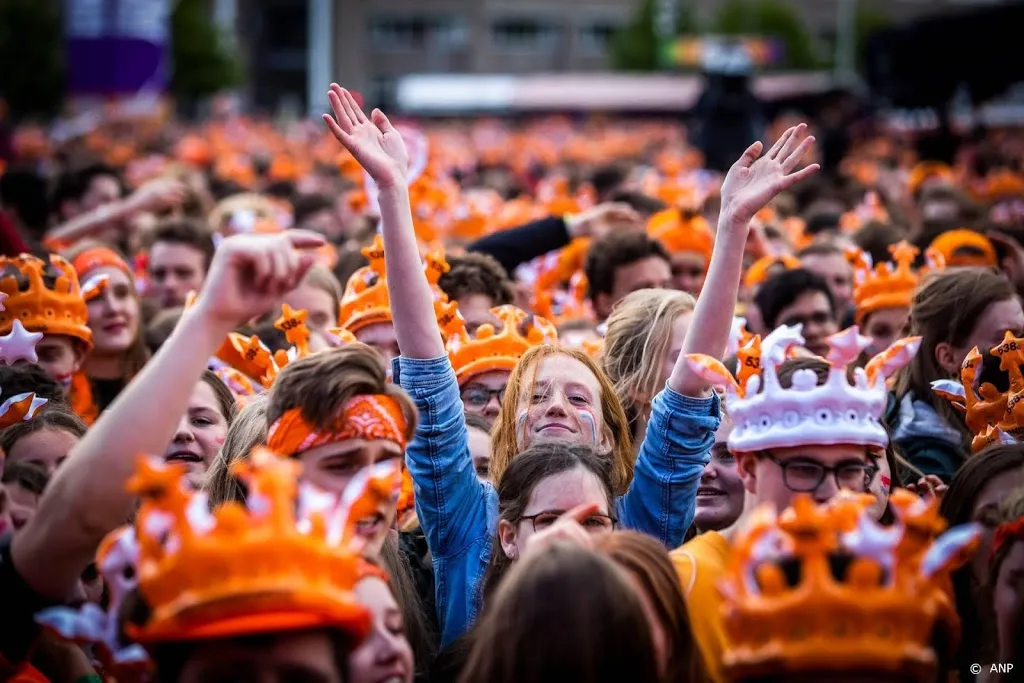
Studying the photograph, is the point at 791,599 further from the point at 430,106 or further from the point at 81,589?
the point at 430,106

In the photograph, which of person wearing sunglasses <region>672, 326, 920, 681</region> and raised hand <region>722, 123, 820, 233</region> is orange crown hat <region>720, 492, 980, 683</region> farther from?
raised hand <region>722, 123, 820, 233</region>

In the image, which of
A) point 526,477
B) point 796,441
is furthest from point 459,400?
point 796,441

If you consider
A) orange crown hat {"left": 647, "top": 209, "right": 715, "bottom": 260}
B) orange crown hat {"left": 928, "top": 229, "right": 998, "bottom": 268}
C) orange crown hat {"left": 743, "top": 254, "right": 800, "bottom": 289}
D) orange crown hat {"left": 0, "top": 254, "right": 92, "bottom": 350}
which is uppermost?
orange crown hat {"left": 0, "top": 254, "right": 92, "bottom": 350}

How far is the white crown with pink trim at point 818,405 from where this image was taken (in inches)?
152

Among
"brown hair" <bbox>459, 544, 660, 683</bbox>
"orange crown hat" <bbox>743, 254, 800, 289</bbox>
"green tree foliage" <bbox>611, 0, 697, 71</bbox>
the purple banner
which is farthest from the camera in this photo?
"green tree foliage" <bbox>611, 0, 697, 71</bbox>

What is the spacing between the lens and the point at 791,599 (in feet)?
10.2

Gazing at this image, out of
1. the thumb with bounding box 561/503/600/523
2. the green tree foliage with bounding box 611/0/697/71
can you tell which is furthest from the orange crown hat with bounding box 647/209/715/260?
the green tree foliage with bounding box 611/0/697/71

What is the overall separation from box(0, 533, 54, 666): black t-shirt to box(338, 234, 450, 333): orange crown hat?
302 cm

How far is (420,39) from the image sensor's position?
98.2 metres

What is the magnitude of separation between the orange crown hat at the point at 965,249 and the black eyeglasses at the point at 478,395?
3.17m

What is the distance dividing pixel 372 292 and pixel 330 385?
2.86 metres

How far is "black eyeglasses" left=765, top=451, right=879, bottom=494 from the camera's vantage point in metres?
3.87

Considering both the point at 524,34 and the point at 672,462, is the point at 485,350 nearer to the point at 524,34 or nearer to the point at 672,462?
the point at 672,462

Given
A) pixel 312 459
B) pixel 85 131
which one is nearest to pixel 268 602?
pixel 312 459
